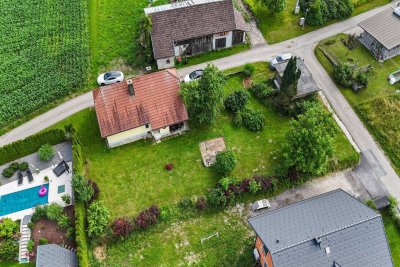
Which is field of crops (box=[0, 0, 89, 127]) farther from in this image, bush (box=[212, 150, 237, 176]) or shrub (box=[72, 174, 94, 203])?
bush (box=[212, 150, 237, 176])

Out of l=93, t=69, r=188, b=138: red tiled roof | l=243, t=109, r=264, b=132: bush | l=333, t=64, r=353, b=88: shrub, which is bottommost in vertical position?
l=243, t=109, r=264, b=132: bush

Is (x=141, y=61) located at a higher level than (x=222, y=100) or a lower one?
higher

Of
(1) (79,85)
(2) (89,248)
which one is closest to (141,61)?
(1) (79,85)

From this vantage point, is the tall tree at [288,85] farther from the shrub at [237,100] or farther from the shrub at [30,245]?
the shrub at [30,245]

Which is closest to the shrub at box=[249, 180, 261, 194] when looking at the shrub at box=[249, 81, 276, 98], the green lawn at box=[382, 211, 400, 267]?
the shrub at box=[249, 81, 276, 98]

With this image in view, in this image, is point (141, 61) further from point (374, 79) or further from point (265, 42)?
point (374, 79)

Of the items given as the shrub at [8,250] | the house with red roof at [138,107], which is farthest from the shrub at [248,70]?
the shrub at [8,250]
